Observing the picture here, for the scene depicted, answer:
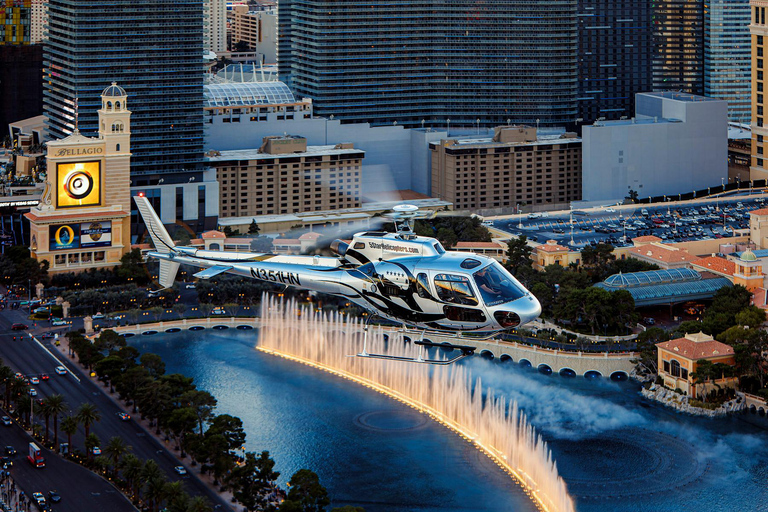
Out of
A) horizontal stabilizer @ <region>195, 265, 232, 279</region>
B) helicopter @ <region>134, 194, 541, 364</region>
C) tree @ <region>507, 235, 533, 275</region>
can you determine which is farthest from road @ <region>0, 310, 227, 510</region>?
tree @ <region>507, 235, 533, 275</region>

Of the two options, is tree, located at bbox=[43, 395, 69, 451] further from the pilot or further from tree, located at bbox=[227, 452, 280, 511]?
the pilot

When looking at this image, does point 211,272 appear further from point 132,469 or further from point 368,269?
point 132,469

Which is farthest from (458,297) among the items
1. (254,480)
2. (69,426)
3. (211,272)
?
(69,426)

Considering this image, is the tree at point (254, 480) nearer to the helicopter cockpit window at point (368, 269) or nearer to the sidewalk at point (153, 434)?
the sidewalk at point (153, 434)

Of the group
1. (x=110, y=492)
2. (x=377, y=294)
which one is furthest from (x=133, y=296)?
(x=377, y=294)

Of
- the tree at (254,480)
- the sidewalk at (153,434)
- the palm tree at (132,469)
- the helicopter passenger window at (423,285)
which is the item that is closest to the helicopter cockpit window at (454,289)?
the helicopter passenger window at (423,285)
